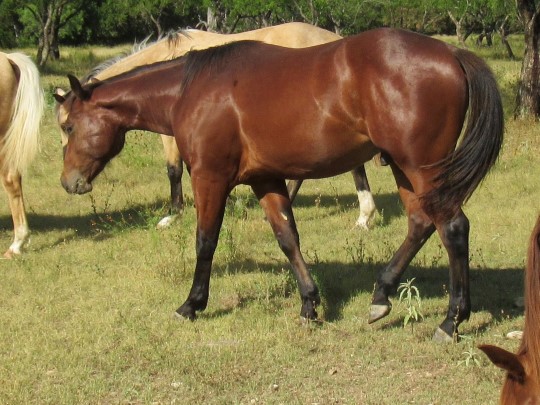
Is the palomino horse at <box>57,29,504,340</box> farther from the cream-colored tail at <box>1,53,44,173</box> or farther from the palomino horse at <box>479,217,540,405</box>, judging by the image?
the palomino horse at <box>479,217,540,405</box>

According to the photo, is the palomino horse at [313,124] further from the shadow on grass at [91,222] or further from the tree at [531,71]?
the tree at [531,71]

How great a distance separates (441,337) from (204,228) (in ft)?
6.05

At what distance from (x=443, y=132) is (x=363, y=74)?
0.63 meters

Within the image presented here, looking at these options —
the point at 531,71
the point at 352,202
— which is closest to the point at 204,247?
the point at 352,202

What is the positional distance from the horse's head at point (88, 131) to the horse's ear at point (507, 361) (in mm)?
4465

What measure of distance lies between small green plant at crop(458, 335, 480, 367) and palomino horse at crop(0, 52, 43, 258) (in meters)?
4.94

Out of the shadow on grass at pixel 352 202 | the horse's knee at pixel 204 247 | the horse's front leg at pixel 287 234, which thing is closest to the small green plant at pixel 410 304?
the horse's front leg at pixel 287 234

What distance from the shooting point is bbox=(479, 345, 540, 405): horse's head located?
249 centimetres

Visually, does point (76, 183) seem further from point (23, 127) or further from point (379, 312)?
point (379, 312)

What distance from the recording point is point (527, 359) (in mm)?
2598

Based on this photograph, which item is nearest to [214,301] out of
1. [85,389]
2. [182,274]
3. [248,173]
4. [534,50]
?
[182,274]

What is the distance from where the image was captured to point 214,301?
6.58 metres

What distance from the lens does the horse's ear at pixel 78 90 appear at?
6248 millimetres

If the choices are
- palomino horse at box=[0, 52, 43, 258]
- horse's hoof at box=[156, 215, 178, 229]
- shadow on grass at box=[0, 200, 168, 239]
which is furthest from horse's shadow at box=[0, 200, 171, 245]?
palomino horse at box=[0, 52, 43, 258]
